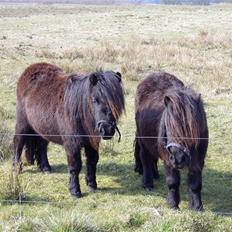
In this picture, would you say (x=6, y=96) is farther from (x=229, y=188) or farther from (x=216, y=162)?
(x=229, y=188)

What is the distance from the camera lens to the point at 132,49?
19906mm

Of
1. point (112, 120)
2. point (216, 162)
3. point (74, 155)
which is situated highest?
point (112, 120)

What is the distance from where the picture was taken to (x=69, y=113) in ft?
21.5

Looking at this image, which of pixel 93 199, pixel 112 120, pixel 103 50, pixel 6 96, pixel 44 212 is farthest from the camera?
pixel 103 50

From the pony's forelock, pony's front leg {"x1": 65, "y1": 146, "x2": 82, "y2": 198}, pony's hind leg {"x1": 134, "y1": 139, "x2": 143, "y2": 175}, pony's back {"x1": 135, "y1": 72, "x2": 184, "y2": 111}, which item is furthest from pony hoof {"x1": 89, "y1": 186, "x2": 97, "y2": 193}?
the pony's forelock

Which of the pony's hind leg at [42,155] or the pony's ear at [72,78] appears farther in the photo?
the pony's hind leg at [42,155]

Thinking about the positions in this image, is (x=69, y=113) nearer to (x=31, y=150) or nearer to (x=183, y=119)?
(x=31, y=150)

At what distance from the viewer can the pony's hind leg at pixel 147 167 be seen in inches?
279

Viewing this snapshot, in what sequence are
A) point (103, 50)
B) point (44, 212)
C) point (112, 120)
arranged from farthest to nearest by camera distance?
point (103, 50) < point (112, 120) < point (44, 212)

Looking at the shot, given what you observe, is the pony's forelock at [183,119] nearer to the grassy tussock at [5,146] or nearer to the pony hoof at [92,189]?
the pony hoof at [92,189]

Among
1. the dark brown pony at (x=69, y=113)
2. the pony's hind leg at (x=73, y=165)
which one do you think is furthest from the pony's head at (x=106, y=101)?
the pony's hind leg at (x=73, y=165)

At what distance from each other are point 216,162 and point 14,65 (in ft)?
31.6

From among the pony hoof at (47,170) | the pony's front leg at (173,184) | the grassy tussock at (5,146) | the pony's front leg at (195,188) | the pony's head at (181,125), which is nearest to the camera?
the pony's head at (181,125)

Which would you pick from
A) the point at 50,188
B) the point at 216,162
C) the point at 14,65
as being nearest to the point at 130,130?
the point at 216,162
